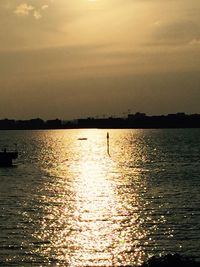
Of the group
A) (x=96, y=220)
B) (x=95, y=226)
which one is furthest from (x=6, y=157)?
(x=95, y=226)

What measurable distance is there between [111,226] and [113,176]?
55.0m

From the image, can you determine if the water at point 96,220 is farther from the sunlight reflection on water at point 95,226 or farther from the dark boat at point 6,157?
the dark boat at point 6,157

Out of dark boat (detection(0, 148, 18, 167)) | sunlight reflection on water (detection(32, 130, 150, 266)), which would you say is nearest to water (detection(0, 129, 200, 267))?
sunlight reflection on water (detection(32, 130, 150, 266))

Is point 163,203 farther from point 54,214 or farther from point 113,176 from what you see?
point 113,176

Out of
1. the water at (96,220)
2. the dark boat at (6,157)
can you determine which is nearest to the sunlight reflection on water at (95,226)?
the water at (96,220)

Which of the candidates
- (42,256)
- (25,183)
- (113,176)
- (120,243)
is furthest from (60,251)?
(113,176)

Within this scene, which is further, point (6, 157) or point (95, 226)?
point (6, 157)

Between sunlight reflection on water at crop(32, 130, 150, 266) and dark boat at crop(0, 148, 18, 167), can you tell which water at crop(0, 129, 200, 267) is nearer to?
sunlight reflection on water at crop(32, 130, 150, 266)

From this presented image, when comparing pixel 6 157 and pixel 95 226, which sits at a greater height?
pixel 6 157

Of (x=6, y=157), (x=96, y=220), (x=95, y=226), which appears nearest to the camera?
(x=95, y=226)

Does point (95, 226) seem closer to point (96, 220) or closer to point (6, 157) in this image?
point (96, 220)

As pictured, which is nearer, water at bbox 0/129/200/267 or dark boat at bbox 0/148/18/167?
water at bbox 0/129/200/267

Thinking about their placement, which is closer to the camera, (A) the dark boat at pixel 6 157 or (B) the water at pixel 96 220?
(B) the water at pixel 96 220

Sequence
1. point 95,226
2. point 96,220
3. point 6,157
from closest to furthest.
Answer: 1. point 95,226
2. point 96,220
3. point 6,157
